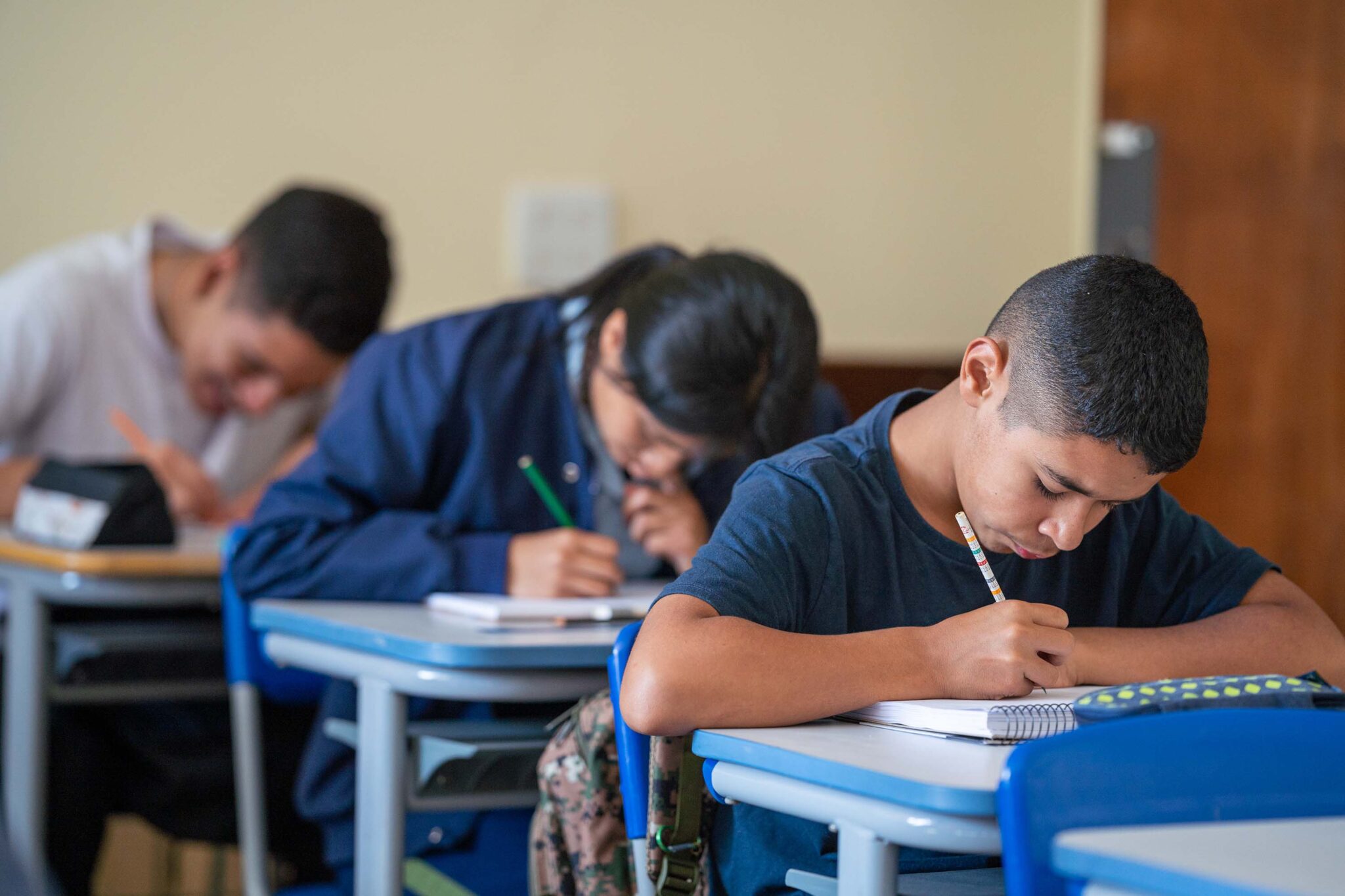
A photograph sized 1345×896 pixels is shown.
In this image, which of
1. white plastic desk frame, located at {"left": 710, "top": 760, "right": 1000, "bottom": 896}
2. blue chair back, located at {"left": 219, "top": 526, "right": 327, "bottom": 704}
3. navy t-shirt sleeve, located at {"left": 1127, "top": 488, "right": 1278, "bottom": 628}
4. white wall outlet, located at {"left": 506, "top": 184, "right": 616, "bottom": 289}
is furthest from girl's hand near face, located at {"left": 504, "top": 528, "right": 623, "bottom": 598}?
white wall outlet, located at {"left": 506, "top": 184, "right": 616, "bottom": 289}

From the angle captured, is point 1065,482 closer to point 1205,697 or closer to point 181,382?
point 1205,697

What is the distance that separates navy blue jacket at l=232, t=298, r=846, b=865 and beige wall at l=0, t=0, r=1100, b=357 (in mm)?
1337

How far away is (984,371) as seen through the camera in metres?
1.20

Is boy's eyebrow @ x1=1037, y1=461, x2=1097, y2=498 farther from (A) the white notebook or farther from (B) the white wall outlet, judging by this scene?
(B) the white wall outlet

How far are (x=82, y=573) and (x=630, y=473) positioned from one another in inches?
33.4

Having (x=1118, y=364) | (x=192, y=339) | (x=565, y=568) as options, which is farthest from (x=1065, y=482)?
(x=192, y=339)

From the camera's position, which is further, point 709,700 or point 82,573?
point 82,573

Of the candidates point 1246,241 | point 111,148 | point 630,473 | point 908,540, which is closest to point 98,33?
point 111,148

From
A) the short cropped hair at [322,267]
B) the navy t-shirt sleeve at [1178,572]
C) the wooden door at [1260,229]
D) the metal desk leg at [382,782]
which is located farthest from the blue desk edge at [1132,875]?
the wooden door at [1260,229]

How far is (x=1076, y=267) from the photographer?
3.81 ft

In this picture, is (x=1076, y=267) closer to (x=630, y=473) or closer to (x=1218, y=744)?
(x=1218, y=744)

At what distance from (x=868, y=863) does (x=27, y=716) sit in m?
1.64

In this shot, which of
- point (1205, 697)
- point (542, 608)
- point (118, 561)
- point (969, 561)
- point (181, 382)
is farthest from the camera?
point (181, 382)

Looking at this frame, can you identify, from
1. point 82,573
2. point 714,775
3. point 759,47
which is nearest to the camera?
Answer: point 714,775
